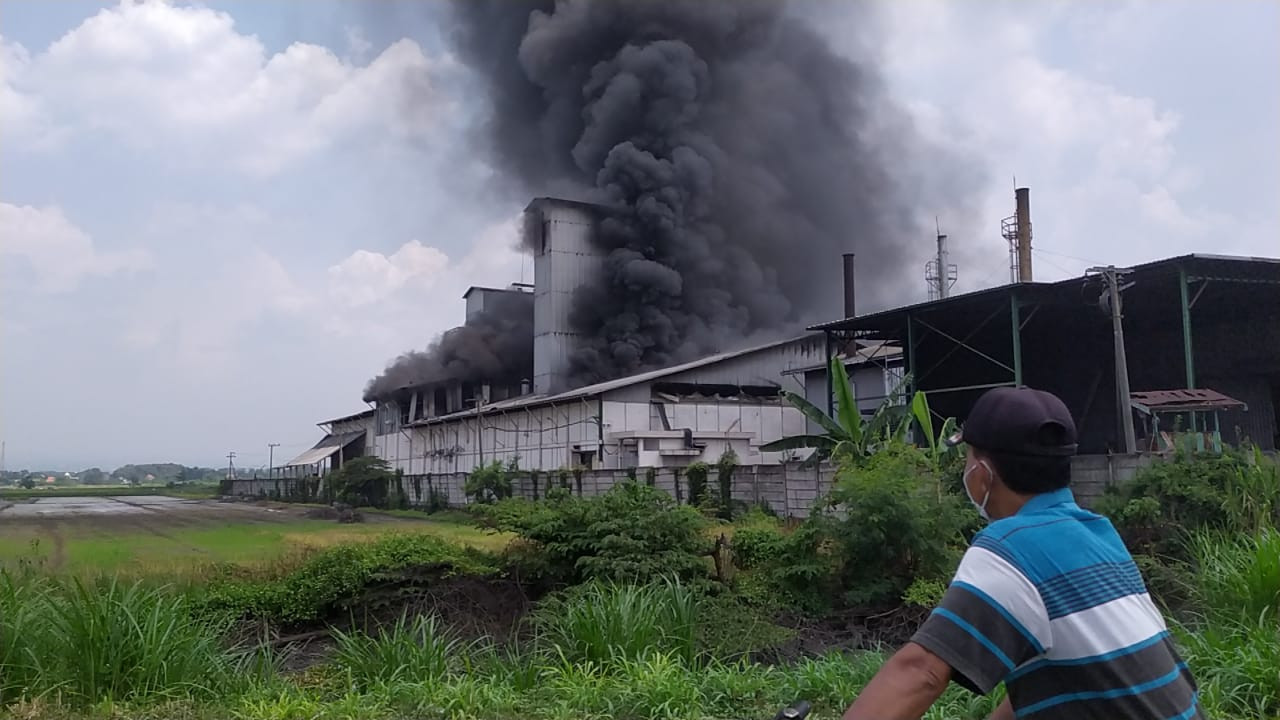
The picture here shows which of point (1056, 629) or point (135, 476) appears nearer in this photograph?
point (1056, 629)

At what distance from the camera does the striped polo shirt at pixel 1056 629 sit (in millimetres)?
1697

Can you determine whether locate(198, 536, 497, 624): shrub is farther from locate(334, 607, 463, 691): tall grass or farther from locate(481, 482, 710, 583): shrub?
locate(334, 607, 463, 691): tall grass

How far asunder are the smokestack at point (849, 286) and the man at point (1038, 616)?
35.8 meters

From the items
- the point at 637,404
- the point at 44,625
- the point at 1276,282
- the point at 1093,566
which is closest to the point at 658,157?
the point at 637,404

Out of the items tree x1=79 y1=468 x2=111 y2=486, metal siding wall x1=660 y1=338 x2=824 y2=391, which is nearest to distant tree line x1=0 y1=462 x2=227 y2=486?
tree x1=79 y1=468 x2=111 y2=486

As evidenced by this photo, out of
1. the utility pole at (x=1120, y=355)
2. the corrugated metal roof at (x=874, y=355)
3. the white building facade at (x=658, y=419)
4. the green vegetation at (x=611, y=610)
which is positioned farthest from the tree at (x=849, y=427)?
the white building facade at (x=658, y=419)

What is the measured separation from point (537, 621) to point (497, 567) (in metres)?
2.88

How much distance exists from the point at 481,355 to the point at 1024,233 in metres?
27.6

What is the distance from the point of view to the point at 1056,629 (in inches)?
69.6

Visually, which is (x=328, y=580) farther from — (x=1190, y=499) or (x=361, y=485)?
(x=361, y=485)

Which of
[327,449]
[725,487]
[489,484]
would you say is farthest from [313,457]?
[725,487]

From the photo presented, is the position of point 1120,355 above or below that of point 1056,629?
above

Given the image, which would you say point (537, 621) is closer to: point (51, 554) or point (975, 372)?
point (51, 554)

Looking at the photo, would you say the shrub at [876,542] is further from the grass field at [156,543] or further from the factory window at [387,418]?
the factory window at [387,418]
